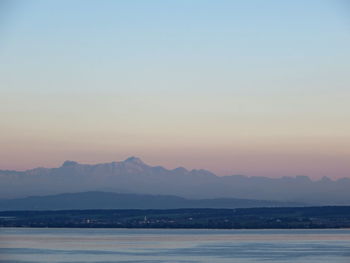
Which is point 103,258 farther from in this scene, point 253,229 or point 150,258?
point 253,229

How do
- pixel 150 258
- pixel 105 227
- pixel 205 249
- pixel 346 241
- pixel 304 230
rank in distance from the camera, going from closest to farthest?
pixel 150 258, pixel 205 249, pixel 346 241, pixel 304 230, pixel 105 227

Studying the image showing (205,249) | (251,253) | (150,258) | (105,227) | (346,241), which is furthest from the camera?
(105,227)

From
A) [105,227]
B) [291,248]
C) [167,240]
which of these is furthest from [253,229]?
[291,248]

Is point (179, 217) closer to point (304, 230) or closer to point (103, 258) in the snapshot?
point (304, 230)

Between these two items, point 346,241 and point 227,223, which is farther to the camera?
point 227,223

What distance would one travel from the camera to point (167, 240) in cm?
4803

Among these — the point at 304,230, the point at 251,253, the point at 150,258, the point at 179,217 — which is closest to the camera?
the point at 150,258

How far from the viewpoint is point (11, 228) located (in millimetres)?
71062

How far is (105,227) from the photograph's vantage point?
231 ft

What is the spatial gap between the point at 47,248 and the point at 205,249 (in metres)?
5.69

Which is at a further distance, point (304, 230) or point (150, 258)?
point (304, 230)

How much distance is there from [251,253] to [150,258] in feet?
15.3

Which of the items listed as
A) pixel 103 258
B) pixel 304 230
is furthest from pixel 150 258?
pixel 304 230

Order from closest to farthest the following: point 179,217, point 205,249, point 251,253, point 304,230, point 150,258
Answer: point 150,258 < point 251,253 < point 205,249 < point 304,230 < point 179,217
